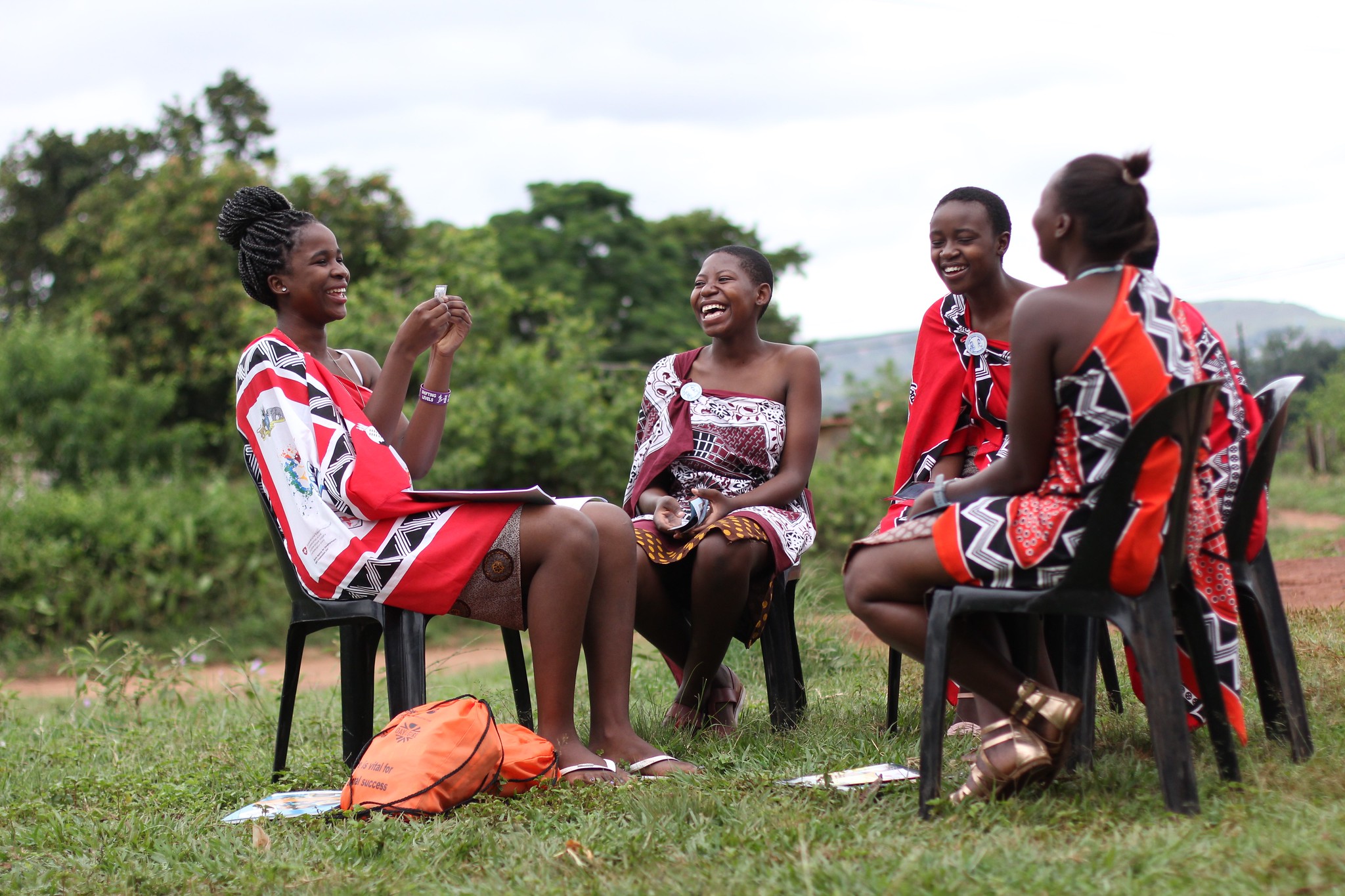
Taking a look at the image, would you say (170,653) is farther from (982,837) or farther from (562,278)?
(562,278)

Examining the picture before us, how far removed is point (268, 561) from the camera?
413 inches

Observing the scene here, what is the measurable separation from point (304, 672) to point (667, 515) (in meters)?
6.25

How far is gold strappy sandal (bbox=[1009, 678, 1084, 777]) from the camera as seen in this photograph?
8.74 ft

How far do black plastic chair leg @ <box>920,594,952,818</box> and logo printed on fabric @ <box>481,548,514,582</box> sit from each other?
51.6 inches

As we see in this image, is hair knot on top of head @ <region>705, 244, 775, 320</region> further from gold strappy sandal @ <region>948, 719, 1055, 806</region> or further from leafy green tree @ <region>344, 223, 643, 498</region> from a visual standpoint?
leafy green tree @ <region>344, 223, 643, 498</region>

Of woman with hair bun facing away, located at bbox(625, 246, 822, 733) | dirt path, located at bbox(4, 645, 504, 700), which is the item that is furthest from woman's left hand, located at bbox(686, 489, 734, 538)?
dirt path, located at bbox(4, 645, 504, 700)

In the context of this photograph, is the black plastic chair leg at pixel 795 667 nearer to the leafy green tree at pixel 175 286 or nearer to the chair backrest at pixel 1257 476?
the chair backrest at pixel 1257 476

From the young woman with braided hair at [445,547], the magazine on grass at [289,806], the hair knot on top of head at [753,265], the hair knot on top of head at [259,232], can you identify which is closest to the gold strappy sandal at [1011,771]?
the young woman with braided hair at [445,547]

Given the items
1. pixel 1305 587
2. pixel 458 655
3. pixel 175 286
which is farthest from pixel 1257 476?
pixel 175 286

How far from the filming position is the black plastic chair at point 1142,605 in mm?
2496

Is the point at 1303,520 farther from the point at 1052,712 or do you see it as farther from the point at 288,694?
the point at 288,694

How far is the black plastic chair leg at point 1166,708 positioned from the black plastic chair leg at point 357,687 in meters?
2.29

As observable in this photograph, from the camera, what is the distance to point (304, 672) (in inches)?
365

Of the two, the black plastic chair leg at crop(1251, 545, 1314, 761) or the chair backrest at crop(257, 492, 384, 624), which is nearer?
the black plastic chair leg at crop(1251, 545, 1314, 761)
